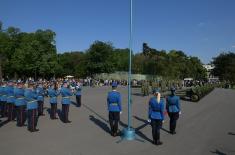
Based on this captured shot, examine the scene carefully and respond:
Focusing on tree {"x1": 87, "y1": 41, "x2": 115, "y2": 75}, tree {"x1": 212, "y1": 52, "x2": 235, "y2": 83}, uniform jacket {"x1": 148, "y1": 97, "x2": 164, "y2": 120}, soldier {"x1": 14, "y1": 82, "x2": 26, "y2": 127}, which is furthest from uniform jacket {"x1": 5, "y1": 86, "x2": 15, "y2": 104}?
tree {"x1": 212, "y1": 52, "x2": 235, "y2": 83}

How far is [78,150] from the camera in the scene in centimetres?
946

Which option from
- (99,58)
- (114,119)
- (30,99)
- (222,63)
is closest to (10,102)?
(30,99)

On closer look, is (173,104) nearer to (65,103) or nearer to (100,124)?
(100,124)

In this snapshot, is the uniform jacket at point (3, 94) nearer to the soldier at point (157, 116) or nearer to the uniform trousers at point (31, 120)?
the uniform trousers at point (31, 120)

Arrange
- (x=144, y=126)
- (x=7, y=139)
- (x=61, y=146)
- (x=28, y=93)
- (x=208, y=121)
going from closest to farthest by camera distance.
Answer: (x=61, y=146)
(x=7, y=139)
(x=28, y=93)
(x=144, y=126)
(x=208, y=121)

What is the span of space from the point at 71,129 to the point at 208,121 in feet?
21.6

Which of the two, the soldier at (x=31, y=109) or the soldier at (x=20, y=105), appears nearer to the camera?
the soldier at (x=31, y=109)

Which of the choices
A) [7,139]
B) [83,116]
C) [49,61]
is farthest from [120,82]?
[7,139]

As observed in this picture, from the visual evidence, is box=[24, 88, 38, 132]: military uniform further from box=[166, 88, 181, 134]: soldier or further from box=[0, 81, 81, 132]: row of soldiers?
box=[166, 88, 181, 134]: soldier

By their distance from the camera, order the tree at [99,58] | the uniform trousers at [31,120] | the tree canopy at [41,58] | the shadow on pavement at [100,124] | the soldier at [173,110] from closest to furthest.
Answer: the soldier at [173,110]
the uniform trousers at [31,120]
the shadow on pavement at [100,124]
the tree canopy at [41,58]
the tree at [99,58]

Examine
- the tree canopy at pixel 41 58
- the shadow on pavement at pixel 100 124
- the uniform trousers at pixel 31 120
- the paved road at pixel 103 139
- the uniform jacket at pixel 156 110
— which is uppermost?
the tree canopy at pixel 41 58

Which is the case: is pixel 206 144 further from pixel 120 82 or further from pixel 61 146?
pixel 120 82

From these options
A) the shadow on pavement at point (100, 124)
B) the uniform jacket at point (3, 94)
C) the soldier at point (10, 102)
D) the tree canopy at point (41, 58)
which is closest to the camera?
the shadow on pavement at point (100, 124)

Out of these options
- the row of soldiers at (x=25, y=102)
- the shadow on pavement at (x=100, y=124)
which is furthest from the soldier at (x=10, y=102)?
the shadow on pavement at (x=100, y=124)
